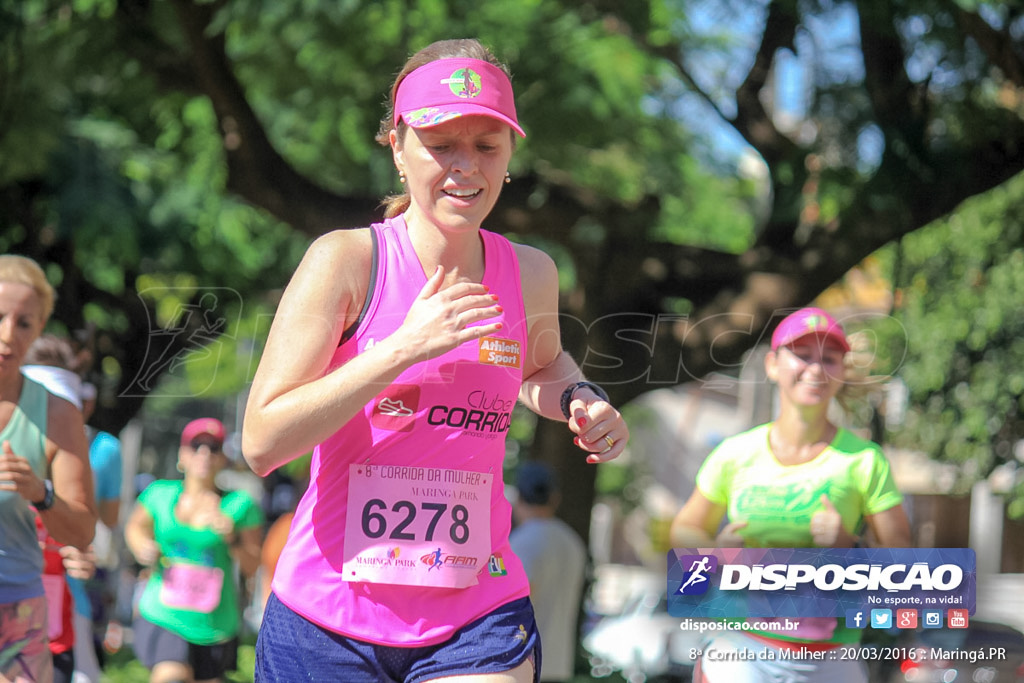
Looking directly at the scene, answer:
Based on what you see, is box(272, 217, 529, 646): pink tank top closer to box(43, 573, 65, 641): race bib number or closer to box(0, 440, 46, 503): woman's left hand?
box(0, 440, 46, 503): woman's left hand

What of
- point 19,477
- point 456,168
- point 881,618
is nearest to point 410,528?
point 456,168

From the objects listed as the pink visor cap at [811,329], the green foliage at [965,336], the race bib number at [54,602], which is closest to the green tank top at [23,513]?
the race bib number at [54,602]

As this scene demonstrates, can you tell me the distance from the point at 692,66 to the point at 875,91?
308 centimetres

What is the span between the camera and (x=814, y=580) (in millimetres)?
4496

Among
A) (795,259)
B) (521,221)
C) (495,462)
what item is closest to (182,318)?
(521,221)

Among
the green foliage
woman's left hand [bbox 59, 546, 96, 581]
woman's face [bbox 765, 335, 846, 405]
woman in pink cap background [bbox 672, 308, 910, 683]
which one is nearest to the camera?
woman in pink cap background [bbox 672, 308, 910, 683]

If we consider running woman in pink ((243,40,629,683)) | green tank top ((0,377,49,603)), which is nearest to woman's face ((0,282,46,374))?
green tank top ((0,377,49,603))

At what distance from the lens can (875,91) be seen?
739cm

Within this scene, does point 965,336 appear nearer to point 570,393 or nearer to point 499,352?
point 570,393

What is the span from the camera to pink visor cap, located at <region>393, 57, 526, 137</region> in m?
2.33

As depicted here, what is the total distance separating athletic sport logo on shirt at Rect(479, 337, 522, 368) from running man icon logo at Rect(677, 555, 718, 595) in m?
2.49

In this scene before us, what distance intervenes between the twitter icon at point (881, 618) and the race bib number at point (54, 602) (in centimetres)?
327

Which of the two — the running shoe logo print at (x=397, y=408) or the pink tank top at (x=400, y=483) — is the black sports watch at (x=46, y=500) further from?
the running shoe logo print at (x=397, y=408)

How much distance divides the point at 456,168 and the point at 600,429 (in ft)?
2.01
